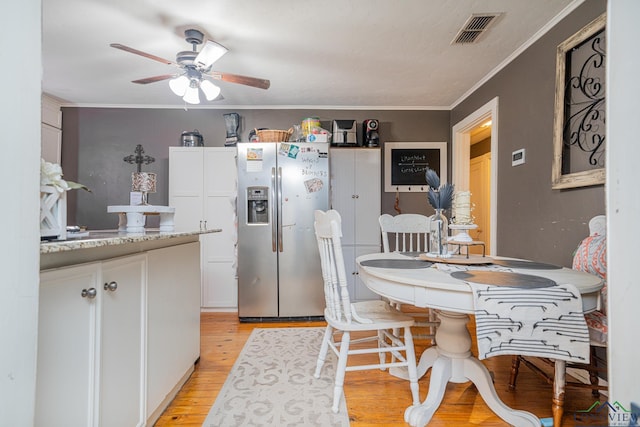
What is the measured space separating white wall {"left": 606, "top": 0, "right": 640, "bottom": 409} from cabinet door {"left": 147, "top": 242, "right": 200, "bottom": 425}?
5.15 feet

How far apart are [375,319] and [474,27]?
216 centimetres

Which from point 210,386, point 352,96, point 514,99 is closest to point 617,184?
point 210,386

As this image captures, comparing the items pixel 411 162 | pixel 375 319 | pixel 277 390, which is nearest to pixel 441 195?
pixel 375 319

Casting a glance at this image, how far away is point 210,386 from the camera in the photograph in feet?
6.08

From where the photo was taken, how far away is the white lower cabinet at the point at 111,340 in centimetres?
83

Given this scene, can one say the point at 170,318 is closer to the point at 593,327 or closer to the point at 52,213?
the point at 52,213

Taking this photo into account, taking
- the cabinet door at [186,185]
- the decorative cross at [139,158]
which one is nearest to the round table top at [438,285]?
the cabinet door at [186,185]

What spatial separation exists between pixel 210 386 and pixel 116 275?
1.14m

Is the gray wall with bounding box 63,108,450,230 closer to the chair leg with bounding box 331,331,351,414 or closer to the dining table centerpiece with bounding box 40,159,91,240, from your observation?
A: the chair leg with bounding box 331,331,351,414

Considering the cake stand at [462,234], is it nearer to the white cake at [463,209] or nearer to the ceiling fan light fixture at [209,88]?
the white cake at [463,209]

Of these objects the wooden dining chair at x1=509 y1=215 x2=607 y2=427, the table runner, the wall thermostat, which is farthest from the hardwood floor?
the wall thermostat

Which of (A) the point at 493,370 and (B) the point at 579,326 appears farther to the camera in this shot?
(A) the point at 493,370

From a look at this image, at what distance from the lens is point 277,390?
1789 millimetres

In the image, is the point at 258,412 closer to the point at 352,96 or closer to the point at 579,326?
the point at 579,326
